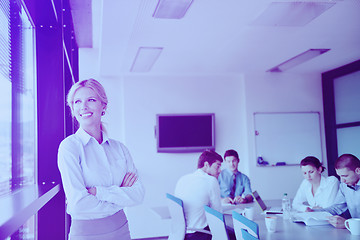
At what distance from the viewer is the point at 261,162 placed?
6.59 m

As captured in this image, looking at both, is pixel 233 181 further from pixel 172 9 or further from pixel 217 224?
pixel 172 9

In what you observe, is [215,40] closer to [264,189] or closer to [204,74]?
[204,74]

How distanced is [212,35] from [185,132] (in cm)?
243

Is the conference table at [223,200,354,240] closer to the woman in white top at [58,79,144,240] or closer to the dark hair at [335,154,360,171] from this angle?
the dark hair at [335,154,360,171]

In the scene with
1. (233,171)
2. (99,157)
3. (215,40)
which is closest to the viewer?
(99,157)

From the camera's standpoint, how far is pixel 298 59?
5.82m

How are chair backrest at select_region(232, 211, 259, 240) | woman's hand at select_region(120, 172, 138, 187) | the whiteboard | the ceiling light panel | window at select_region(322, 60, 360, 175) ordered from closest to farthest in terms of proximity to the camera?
woman's hand at select_region(120, 172, 138, 187), chair backrest at select_region(232, 211, 259, 240), the ceiling light panel, window at select_region(322, 60, 360, 175), the whiteboard

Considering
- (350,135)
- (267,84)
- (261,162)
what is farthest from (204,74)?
(350,135)

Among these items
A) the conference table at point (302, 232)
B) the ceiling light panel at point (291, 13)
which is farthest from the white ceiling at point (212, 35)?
the conference table at point (302, 232)

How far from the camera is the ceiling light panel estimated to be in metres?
3.47

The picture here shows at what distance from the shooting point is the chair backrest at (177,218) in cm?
362

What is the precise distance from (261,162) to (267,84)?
148 centimetres

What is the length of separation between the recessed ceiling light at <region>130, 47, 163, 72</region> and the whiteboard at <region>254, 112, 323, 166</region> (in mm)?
2264

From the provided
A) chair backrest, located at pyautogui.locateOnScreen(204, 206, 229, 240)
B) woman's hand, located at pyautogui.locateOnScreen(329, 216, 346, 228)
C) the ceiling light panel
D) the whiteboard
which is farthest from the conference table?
the whiteboard
